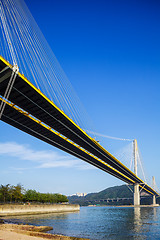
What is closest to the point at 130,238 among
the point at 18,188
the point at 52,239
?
the point at 52,239

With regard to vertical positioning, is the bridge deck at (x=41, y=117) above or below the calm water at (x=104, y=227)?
above

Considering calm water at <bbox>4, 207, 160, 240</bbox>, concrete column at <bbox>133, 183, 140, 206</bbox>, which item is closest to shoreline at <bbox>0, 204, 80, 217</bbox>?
calm water at <bbox>4, 207, 160, 240</bbox>

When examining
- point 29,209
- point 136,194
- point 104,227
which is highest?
point 104,227

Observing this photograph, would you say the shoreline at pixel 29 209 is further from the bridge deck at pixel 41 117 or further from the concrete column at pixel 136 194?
the concrete column at pixel 136 194

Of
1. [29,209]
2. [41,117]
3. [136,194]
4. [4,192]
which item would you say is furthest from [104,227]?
[136,194]

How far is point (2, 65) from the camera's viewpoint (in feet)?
66.7

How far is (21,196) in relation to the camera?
6694 cm

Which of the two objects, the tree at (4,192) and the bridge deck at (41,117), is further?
the tree at (4,192)

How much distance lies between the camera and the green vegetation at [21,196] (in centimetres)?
6275

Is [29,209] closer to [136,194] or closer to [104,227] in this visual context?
[104,227]

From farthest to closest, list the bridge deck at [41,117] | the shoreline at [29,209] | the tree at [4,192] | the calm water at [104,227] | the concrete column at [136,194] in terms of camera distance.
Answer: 1. the concrete column at [136,194]
2. the tree at [4,192]
3. the shoreline at [29,209]
4. the bridge deck at [41,117]
5. the calm water at [104,227]

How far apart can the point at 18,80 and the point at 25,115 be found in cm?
1199

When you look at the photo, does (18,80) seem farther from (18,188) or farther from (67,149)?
(18,188)

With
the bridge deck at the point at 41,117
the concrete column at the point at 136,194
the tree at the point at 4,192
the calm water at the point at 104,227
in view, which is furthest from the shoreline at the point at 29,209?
the concrete column at the point at 136,194
